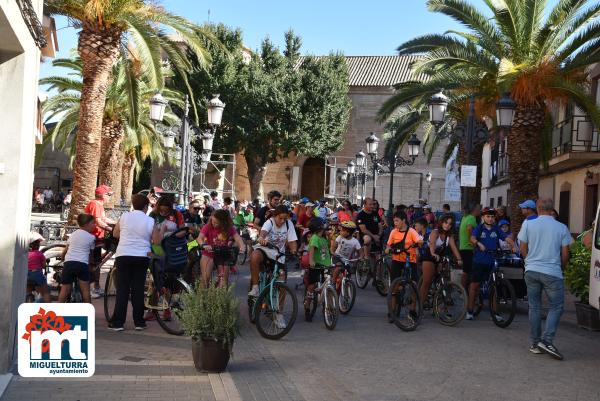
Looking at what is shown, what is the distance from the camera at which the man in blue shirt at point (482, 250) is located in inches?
475

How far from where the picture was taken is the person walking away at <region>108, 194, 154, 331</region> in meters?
9.71

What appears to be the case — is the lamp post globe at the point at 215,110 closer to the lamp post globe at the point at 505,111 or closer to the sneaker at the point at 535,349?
the lamp post globe at the point at 505,111

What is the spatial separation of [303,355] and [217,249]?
2084 millimetres

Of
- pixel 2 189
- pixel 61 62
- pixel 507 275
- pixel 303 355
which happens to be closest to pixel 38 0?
pixel 2 189

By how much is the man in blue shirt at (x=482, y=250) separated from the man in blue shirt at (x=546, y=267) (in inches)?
98.8

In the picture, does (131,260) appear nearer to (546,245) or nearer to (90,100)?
(546,245)

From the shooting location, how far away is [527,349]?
9.74 meters

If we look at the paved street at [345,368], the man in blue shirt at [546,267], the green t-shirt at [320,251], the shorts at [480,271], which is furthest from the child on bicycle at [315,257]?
the man in blue shirt at [546,267]

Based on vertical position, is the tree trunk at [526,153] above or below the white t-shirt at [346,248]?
above

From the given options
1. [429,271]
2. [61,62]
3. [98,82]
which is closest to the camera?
[429,271]

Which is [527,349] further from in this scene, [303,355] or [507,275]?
[507,275]

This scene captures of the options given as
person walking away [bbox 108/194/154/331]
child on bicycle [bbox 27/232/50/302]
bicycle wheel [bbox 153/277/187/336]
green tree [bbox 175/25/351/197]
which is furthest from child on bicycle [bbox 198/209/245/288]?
green tree [bbox 175/25/351/197]

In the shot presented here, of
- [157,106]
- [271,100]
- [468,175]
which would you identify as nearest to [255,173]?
[271,100]

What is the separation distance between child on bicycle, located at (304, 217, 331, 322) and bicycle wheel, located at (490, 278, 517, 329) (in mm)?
2331
